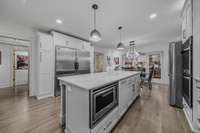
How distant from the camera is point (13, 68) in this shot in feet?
16.7

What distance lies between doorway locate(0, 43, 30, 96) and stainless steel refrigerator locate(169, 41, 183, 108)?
234 inches

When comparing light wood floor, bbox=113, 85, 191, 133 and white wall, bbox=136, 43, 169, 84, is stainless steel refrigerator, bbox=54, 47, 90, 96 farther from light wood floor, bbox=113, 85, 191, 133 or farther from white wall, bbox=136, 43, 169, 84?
white wall, bbox=136, 43, 169, 84

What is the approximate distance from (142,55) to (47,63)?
236 inches

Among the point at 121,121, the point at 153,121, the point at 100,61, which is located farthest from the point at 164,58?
the point at 121,121

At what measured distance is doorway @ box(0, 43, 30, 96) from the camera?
465cm

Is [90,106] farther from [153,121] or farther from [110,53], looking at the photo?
[110,53]

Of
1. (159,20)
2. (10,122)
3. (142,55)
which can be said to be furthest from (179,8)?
(10,122)

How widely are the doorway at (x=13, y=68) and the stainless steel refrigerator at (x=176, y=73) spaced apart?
5956 mm

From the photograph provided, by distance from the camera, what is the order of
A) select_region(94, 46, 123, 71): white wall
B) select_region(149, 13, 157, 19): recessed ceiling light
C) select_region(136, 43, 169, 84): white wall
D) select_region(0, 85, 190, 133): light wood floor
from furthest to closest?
select_region(94, 46, 123, 71): white wall < select_region(136, 43, 169, 84): white wall < select_region(149, 13, 157, 19): recessed ceiling light < select_region(0, 85, 190, 133): light wood floor

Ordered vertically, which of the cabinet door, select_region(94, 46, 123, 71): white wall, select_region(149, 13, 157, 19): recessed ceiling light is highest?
→ select_region(149, 13, 157, 19): recessed ceiling light

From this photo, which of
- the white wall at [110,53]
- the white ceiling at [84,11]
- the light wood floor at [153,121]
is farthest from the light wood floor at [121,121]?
the white wall at [110,53]

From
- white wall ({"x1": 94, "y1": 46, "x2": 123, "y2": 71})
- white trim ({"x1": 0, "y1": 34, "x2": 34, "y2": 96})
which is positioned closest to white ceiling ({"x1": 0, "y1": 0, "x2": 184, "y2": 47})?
white trim ({"x1": 0, "y1": 34, "x2": 34, "y2": 96})

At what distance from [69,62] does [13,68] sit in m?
3.80

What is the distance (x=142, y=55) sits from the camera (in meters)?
6.54
